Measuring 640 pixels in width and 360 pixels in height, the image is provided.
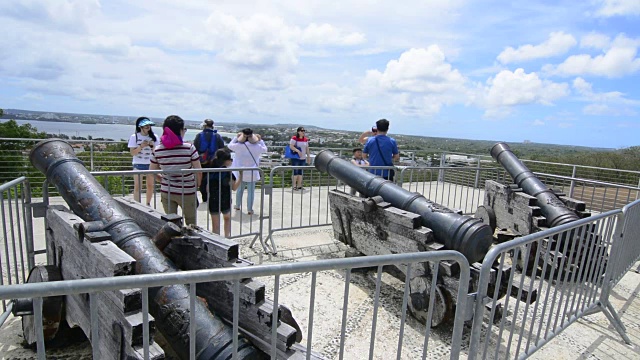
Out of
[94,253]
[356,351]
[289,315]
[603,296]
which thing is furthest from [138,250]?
[603,296]

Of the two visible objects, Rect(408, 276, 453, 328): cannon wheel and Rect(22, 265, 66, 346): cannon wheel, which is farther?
Rect(408, 276, 453, 328): cannon wheel

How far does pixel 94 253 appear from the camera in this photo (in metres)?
2.59

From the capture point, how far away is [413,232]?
13.7 ft

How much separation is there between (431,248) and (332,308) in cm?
123

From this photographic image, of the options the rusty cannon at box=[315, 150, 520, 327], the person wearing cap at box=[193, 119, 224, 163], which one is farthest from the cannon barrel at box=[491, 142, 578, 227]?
the person wearing cap at box=[193, 119, 224, 163]

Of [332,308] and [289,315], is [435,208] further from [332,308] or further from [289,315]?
[289,315]

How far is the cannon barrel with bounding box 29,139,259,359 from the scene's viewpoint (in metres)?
2.42

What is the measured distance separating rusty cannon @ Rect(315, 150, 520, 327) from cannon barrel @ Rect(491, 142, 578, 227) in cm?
247

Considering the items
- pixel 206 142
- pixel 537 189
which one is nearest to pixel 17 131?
pixel 206 142

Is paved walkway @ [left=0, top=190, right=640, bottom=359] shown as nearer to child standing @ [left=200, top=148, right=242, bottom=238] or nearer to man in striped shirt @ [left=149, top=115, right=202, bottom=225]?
child standing @ [left=200, top=148, right=242, bottom=238]

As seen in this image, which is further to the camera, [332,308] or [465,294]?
[332,308]

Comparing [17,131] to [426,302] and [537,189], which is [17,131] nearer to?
[426,302]

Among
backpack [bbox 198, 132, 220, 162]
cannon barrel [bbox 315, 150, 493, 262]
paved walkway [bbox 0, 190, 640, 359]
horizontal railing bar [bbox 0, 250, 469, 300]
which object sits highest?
backpack [bbox 198, 132, 220, 162]

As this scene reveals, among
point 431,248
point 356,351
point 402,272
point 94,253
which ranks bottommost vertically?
point 356,351
